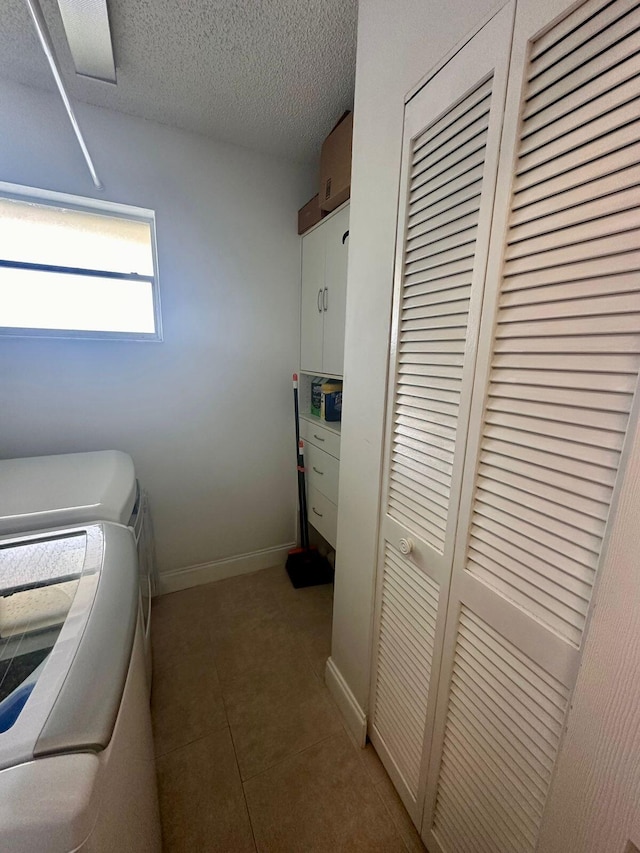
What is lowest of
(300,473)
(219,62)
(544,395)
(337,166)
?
(300,473)

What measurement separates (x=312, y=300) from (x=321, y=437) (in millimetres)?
806

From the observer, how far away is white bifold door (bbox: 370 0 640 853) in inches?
20.0

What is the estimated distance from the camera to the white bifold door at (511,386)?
507mm

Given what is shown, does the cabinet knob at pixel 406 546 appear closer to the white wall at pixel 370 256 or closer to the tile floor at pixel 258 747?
the white wall at pixel 370 256

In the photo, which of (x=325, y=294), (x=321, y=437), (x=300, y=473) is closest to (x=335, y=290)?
(x=325, y=294)

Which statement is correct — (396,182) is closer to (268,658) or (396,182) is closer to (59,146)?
(59,146)

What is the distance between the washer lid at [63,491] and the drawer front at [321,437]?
3.14 feet

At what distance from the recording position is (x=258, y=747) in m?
1.26

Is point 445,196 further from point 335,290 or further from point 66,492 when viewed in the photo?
point 66,492

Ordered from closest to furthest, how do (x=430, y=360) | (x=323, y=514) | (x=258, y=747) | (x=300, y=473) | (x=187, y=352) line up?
(x=430, y=360), (x=258, y=747), (x=187, y=352), (x=323, y=514), (x=300, y=473)

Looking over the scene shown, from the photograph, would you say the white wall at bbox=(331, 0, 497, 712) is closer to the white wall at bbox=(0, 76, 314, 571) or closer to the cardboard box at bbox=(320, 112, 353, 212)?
the cardboard box at bbox=(320, 112, 353, 212)

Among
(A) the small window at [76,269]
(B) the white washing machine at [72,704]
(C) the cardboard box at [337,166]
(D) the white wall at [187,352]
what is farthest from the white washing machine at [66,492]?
(C) the cardboard box at [337,166]

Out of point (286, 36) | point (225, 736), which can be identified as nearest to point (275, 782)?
point (225, 736)

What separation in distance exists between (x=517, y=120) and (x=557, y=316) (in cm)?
38
